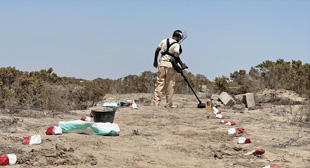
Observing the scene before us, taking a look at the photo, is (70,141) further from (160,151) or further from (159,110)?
(159,110)

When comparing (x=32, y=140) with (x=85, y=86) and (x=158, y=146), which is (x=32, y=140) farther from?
(x=85, y=86)

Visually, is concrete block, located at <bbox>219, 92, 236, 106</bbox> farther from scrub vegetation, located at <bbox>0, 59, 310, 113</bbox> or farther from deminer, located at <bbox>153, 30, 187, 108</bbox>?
deminer, located at <bbox>153, 30, 187, 108</bbox>

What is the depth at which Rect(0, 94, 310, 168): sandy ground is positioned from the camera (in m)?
4.77

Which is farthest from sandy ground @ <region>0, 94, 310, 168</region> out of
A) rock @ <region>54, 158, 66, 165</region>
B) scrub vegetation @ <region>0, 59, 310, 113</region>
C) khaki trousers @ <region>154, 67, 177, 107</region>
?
khaki trousers @ <region>154, 67, 177, 107</region>

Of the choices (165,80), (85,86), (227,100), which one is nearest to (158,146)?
(165,80)

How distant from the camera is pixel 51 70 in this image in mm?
14031

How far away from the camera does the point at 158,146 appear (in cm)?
589

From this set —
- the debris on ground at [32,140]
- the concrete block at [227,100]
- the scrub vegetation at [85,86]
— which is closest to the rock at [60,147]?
the debris on ground at [32,140]

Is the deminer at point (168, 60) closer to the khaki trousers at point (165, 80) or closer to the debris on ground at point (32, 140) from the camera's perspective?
the khaki trousers at point (165, 80)

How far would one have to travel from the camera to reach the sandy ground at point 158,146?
4773 millimetres

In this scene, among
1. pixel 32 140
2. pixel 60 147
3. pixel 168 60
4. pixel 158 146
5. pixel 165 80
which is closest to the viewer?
pixel 60 147

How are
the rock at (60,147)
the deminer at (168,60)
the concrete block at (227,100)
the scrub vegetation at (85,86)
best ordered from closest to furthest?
1. the rock at (60,147)
2. the scrub vegetation at (85,86)
3. the deminer at (168,60)
4. the concrete block at (227,100)

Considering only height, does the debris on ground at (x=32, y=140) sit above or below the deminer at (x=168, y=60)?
below

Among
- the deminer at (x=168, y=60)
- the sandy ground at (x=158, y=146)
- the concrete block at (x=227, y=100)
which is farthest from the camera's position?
the concrete block at (x=227, y=100)
